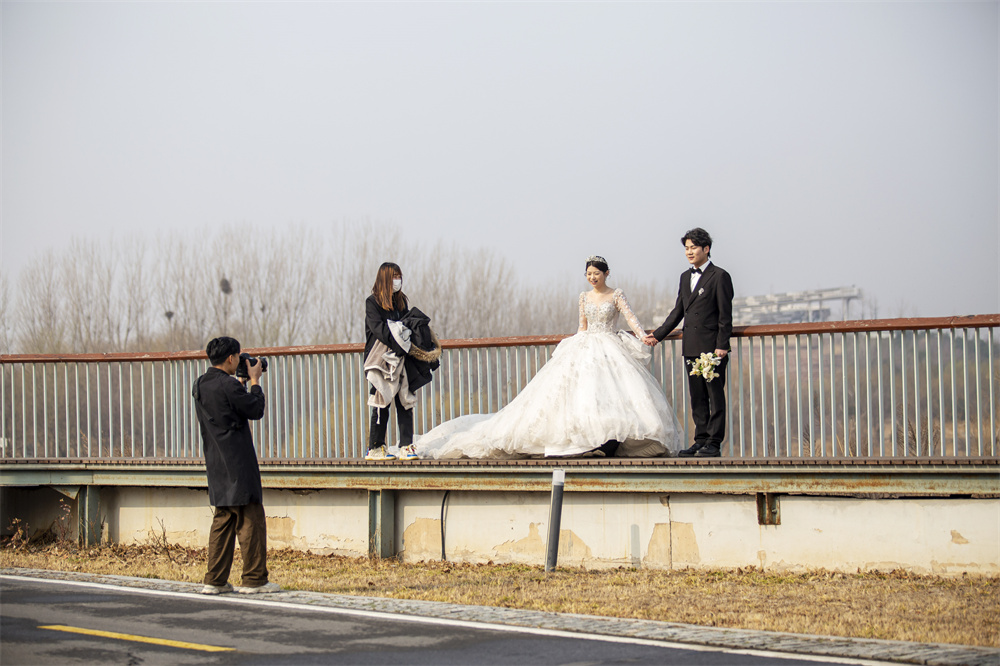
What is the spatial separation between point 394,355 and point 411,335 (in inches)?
11.3

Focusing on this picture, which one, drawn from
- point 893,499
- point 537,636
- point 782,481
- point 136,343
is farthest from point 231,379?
point 136,343

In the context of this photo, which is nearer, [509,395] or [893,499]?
[893,499]

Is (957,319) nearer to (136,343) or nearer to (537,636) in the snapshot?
(537,636)

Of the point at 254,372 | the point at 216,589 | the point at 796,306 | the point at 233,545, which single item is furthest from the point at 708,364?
the point at 796,306

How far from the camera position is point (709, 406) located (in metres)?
10.9

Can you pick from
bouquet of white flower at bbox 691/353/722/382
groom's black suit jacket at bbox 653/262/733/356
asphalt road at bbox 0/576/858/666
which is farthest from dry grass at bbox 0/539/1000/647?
groom's black suit jacket at bbox 653/262/733/356

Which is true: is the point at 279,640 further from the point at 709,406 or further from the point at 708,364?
the point at 709,406

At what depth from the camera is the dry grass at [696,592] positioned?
7.23m

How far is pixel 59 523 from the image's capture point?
1368cm

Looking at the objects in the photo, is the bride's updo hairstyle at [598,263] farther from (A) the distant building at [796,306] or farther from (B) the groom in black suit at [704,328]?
(A) the distant building at [796,306]

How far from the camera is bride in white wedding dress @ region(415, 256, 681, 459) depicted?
1060 cm

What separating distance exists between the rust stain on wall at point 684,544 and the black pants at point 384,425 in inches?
124

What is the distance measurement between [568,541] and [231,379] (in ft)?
12.6

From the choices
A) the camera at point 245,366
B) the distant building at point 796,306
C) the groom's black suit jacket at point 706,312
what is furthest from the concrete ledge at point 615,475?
the distant building at point 796,306
